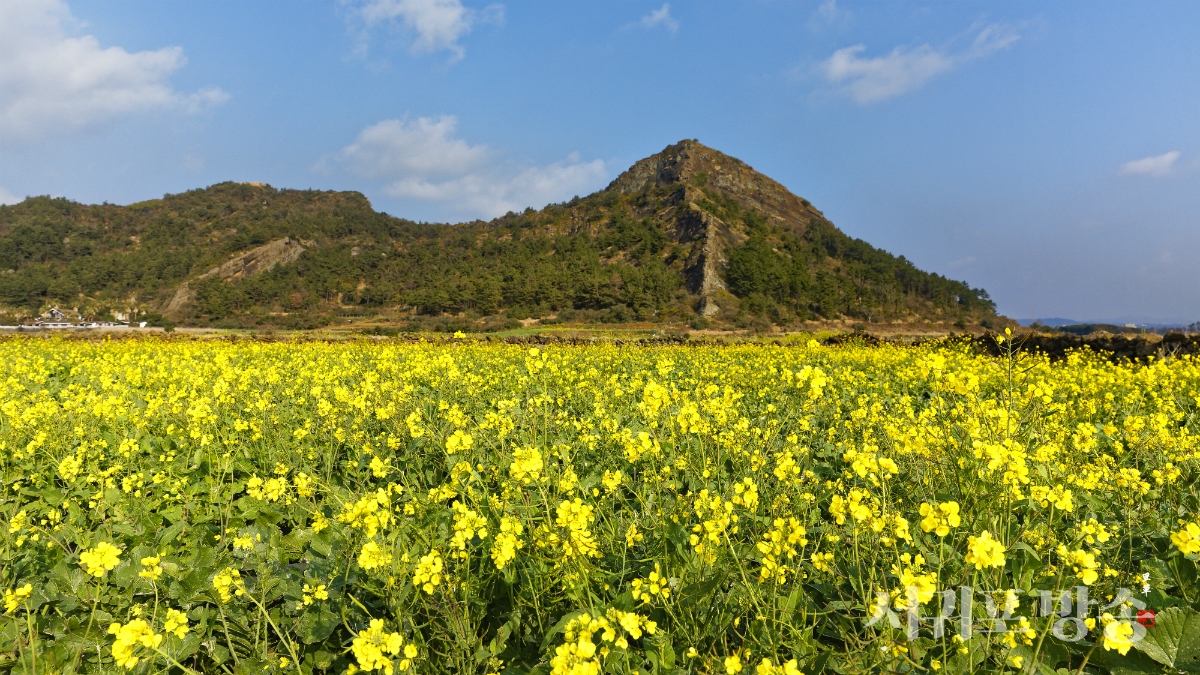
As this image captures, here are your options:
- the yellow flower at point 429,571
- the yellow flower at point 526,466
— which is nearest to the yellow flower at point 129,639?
the yellow flower at point 429,571

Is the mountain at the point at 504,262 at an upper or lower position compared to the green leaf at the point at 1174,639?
upper

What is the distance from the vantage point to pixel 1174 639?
5.55 ft

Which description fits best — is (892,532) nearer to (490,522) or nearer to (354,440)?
(490,522)

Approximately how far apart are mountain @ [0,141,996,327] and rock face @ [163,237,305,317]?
0.42 metres

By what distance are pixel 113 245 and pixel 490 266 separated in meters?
95.0

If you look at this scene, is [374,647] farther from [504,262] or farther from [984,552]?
[504,262]

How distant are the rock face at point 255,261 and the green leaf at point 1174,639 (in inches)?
4769

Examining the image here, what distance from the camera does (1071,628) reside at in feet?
6.01

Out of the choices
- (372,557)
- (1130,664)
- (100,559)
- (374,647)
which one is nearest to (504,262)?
(100,559)

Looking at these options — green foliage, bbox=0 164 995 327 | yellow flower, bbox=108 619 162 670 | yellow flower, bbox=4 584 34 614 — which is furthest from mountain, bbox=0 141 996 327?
yellow flower, bbox=108 619 162 670

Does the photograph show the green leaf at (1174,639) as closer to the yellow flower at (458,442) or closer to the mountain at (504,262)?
the yellow flower at (458,442)

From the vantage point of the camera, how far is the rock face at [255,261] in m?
103

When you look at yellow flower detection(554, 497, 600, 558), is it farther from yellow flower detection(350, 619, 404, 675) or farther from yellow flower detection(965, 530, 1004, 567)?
yellow flower detection(965, 530, 1004, 567)

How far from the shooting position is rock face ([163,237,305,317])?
4045 inches
